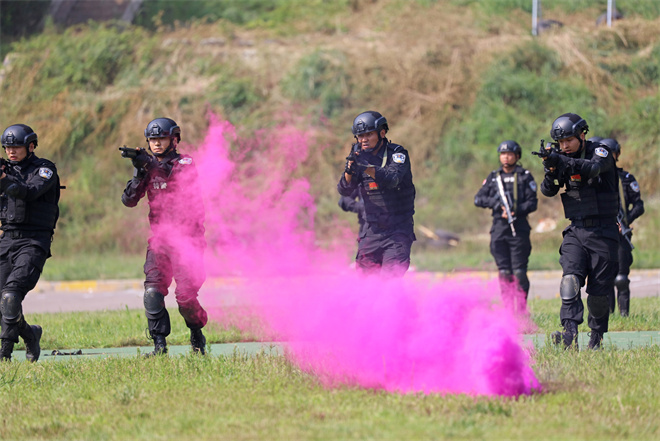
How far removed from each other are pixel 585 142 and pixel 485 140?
1529 centimetres

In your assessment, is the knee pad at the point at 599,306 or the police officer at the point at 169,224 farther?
the knee pad at the point at 599,306

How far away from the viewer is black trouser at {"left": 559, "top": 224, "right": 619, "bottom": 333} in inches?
291

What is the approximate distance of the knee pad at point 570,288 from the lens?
738 centimetres

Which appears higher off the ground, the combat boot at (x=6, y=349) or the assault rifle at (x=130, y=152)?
the assault rifle at (x=130, y=152)

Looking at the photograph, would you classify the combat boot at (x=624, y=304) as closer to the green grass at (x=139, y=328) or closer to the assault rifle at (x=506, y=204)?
the green grass at (x=139, y=328)

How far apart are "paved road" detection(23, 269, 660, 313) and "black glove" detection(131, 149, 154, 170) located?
5.73 m

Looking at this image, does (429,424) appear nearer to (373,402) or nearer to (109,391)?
(373,402)

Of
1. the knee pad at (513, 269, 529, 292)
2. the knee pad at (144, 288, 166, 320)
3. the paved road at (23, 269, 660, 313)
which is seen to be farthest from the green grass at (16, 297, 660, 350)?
the paved road at (23, 269, 660, 313)

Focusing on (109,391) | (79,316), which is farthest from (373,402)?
(79,316)

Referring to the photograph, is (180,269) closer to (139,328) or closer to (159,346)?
→ (159,346)

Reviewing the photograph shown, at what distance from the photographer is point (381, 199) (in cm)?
784

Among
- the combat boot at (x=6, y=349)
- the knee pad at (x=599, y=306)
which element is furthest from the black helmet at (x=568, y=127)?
the combat boot at (x=6, y=349)

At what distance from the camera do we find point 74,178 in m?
22.9

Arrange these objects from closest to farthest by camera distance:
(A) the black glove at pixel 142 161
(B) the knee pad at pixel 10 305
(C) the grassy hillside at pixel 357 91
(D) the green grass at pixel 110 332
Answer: (A) the black glove at pixel 142 161 < (B) the knee pad at pixel 10 305 < (D) the green grass at pixel 110 332 < (C) the grassy hillside at pixel 357 91
